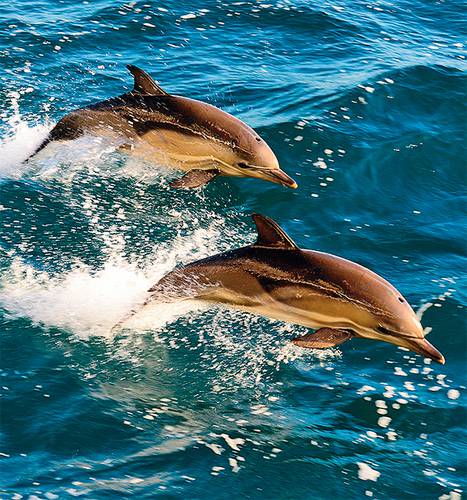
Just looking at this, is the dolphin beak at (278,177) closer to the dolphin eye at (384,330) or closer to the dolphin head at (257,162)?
the dolphin head at (257,162)

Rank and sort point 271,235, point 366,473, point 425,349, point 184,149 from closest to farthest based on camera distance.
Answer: point 366,473 < point 425,349 < point 271,235 < point 184,149

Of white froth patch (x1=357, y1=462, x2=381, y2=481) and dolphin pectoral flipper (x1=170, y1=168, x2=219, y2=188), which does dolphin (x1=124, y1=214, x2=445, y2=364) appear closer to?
white froth patch (x1=357, y1=462, x2=381, y2=481)

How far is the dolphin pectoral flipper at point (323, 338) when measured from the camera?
10.1 m

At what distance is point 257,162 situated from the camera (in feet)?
44.3

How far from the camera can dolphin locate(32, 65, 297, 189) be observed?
13.4 m

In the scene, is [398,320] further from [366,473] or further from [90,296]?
[90,296]

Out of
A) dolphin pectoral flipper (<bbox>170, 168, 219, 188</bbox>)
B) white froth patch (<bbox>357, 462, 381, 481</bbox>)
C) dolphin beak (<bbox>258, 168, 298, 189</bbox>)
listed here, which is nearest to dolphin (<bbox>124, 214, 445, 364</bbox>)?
white froth patch (<bbox>357, 462, 381, 481</bbox>)

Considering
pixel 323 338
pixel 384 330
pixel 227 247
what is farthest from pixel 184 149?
pixel 384 330

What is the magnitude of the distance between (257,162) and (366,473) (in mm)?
5333

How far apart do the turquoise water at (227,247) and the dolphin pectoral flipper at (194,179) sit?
49 centimetres

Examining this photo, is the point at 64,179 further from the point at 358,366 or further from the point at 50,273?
the point at 358,366

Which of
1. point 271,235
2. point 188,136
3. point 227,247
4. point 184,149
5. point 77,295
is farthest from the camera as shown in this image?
point 184,149

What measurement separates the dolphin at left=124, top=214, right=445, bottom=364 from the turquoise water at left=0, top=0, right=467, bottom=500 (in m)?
0.55

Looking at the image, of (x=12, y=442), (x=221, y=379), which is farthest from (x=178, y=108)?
(x=12, y=442)
